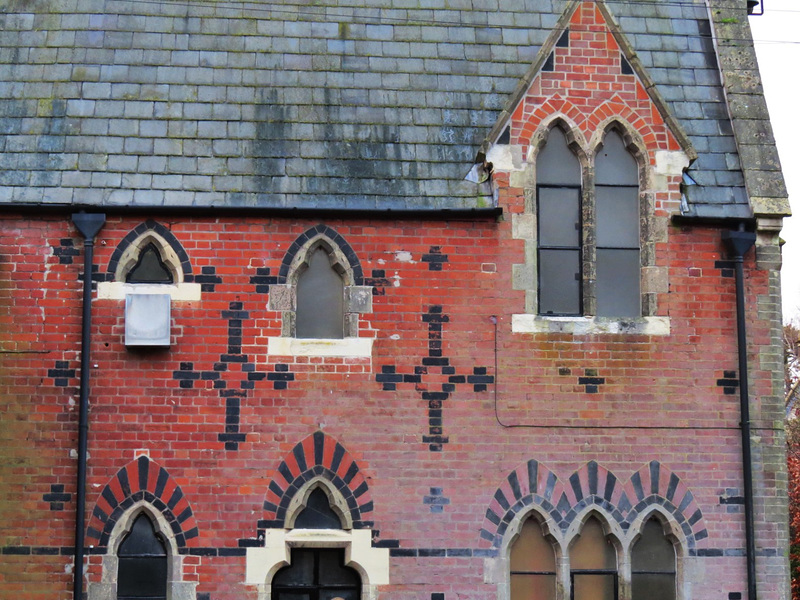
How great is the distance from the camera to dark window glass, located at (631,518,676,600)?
11.9m

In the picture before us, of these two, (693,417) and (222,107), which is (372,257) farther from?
(693,417)

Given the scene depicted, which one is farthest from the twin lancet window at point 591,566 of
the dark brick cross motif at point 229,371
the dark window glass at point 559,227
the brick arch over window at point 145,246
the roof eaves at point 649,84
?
the brick arch over window at point 145,246

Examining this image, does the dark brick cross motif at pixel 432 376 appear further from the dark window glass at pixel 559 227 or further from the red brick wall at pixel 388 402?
the dark window glass at pixel 559 227

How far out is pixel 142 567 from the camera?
11.6m

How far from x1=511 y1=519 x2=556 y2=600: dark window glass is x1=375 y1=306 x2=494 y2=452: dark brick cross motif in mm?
1285

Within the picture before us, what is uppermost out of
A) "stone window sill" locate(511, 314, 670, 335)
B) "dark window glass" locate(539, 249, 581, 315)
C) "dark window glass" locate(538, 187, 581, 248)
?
"dark window glass" locate(538, 187, 581, 248)

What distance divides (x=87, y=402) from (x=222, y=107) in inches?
137

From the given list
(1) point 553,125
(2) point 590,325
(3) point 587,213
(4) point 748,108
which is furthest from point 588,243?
(4) point 748,108

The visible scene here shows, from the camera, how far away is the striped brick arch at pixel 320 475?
1169cm

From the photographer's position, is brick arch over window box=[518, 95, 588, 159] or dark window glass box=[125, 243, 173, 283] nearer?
dark window glass box=[125, 243, 173, 283]

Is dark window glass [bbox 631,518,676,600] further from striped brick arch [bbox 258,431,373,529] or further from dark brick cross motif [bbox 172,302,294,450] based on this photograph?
dark brick cross motif [bbox 172,302,294,450]

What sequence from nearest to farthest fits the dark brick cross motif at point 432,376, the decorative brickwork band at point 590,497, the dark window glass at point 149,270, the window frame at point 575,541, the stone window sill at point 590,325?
the window frame at point 575,541, the decorative brickwork band at point 590,497, the dark brick cross motif at point 432,376, the dark window glass at point 149,270, the stone window sill at point 590,325

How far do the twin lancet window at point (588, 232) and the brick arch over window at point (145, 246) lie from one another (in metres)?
3.72

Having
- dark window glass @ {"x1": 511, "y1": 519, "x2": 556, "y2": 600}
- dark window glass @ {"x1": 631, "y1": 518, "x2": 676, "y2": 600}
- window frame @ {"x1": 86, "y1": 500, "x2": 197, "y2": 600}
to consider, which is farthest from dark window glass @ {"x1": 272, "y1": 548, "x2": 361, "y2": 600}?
dark window glass @ {"x1": 631, "y1": 518, "x2": 676, "y2": 600}
